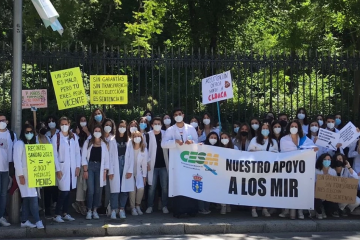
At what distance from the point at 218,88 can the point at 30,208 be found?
14.0 ft

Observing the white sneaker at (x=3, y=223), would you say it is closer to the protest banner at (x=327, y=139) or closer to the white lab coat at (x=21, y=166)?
the white lab coat at (x=21, y=166)

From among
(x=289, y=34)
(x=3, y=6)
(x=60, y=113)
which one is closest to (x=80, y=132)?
(x=60, y=113)

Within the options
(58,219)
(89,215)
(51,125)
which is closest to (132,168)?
(89,215)

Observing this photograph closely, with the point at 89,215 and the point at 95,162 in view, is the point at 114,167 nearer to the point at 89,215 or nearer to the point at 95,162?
the point at 95,162

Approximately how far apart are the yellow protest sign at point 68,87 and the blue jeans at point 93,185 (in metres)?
1.35

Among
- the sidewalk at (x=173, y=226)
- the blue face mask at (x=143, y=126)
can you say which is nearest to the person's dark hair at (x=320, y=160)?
the sidewalk at (x=173, y=226)

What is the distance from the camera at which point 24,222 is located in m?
9.45

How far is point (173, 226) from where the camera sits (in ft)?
31.9

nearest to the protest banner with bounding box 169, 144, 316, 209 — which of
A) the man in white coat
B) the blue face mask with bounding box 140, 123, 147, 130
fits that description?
the man in white coat

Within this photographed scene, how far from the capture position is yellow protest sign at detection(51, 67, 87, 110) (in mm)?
10688

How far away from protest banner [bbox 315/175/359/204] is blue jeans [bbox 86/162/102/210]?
395 cm

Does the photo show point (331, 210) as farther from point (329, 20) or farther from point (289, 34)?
point (289, 34)

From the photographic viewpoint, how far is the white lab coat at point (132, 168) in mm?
10375

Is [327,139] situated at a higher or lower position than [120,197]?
higher
